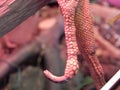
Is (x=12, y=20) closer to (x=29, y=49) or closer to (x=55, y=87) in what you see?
(x=55, y=87)

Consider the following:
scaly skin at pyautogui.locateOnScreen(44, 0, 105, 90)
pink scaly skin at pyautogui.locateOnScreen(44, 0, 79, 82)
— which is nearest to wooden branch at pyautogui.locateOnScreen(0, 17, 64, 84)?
scaly skin at pyautogui.locateOnScreen(44, 0, 105, 90)

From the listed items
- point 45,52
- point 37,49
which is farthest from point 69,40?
point 37,49

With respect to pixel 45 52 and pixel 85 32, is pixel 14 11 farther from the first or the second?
pixel 45 52

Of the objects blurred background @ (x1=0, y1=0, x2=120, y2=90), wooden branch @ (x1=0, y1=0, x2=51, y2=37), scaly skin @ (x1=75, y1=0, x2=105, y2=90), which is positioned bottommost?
blurred background @ (x1=0, y1=0, x2=120, y2=90)

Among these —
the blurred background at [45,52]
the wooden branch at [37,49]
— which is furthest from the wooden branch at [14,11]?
the wooden branch at [37,49]

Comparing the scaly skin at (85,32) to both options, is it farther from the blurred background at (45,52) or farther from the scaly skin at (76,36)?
the blurred background at (45,52)

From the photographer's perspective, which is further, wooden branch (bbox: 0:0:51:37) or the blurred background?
the blurred background

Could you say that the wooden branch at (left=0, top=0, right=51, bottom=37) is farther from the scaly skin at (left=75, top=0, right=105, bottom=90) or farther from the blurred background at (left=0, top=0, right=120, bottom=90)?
the blurred background at (left=0, top=0, right=120, bottom=90)
